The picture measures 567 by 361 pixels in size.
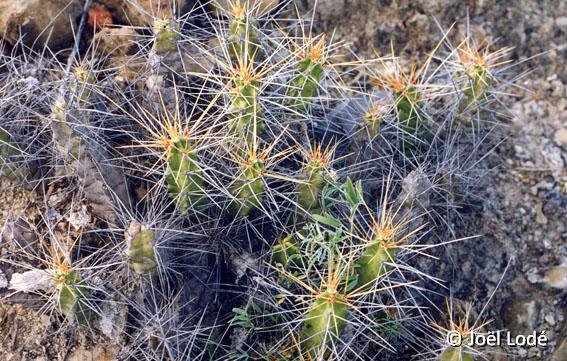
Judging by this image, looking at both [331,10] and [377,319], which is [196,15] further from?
[377,319]

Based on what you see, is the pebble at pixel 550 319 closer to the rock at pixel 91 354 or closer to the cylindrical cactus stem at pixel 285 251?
the cylindrical cactus stem at pixel 285 251

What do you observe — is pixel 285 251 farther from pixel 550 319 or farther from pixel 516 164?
pixel 516 164

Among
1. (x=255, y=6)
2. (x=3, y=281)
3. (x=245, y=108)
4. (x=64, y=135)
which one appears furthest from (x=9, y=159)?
(x=255, y=6)

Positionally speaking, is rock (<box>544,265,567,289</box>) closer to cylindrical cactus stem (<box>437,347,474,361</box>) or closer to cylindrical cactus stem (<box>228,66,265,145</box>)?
cylindrical cactus stem (<box>437,347,474,361</box>)

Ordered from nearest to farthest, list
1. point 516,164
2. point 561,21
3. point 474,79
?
point 474,79 → point 516,164 → point 561,21

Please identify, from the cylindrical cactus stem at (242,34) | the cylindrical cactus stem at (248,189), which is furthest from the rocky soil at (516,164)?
the cylindrical cactus stem at (248,189)

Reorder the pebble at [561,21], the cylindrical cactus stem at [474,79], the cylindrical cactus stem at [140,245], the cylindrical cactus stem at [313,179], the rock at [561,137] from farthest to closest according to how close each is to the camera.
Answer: the pebble at [561,21], the rock at [561,137], the cylindrical cactus stem at [474,79], the cylindrical cactus stem at [313,179], the cylindrical cactus stem at [140,245]
